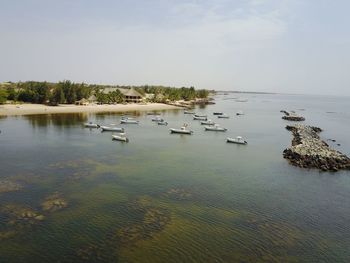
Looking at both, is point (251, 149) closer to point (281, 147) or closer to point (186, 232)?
point (281, 147)

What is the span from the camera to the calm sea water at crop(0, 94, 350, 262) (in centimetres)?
2219

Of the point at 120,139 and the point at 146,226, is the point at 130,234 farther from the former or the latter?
the point at 120,139

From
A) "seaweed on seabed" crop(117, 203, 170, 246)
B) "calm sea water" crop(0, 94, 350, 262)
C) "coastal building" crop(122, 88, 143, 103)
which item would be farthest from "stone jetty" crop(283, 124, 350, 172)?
"coastal building" crop(122, 88, 143, 103)

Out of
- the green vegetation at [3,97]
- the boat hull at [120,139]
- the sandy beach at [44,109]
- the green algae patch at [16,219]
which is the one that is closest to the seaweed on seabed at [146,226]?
the green algae patch at [16,219]

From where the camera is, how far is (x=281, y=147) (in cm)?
6238

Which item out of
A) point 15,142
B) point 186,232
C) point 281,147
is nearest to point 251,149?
point 281,147

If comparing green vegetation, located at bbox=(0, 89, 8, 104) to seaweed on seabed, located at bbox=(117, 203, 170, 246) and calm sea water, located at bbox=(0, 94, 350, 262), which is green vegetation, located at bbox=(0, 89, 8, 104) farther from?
seaweed on seabed, located at bbox=(117, 203, 170, 246)

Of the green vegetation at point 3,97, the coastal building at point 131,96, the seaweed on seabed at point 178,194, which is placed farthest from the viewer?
the coastal building at point 131,96

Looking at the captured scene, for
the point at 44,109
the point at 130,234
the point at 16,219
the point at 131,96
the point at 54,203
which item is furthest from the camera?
the point at 131,96

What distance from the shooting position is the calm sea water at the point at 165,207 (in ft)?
72.8

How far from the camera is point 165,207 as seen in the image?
29578 mm

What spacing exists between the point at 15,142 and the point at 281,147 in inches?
1947

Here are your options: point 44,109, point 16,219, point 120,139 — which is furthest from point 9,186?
point 44,109

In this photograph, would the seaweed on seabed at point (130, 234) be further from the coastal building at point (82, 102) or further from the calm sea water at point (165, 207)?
the coastal building at point (82, 102)
